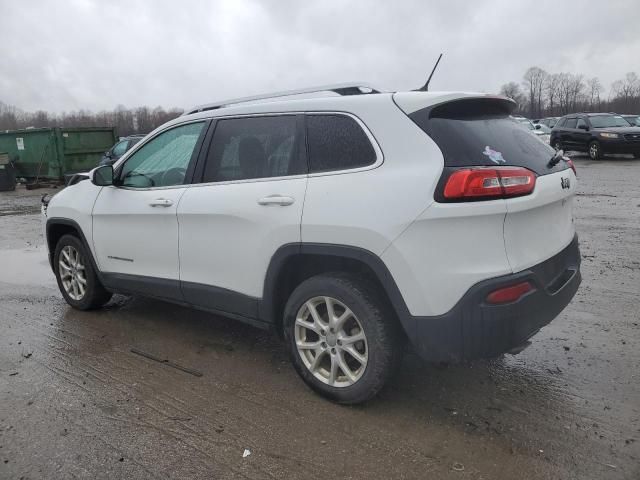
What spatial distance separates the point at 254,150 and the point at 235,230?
56cm

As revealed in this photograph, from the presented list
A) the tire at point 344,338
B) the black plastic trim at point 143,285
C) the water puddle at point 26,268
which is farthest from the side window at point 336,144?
the water puddle at point 26,268

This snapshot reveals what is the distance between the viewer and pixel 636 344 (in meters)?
3.89

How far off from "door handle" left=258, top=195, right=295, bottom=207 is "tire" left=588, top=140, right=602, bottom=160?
1998 centimetres

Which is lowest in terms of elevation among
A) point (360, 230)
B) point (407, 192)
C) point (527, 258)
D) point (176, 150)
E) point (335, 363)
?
point (335, 363)

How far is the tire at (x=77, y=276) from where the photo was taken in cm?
493

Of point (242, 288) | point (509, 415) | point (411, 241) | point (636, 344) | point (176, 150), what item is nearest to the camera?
point (411, 241)

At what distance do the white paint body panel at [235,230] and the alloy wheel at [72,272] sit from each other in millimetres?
1593

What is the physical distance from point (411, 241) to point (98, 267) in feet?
10.4

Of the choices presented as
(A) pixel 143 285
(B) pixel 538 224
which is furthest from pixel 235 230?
(B) pixel 538 224

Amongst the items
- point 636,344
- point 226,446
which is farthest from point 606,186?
point 226,446

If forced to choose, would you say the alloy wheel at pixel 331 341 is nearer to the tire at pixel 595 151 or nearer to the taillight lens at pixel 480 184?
the taillight lens at pixel 480 184

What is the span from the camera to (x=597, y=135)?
19.8m

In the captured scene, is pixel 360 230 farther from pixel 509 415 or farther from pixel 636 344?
pixel 636 344

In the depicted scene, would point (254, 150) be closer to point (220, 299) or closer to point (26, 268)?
point (220, 299)
